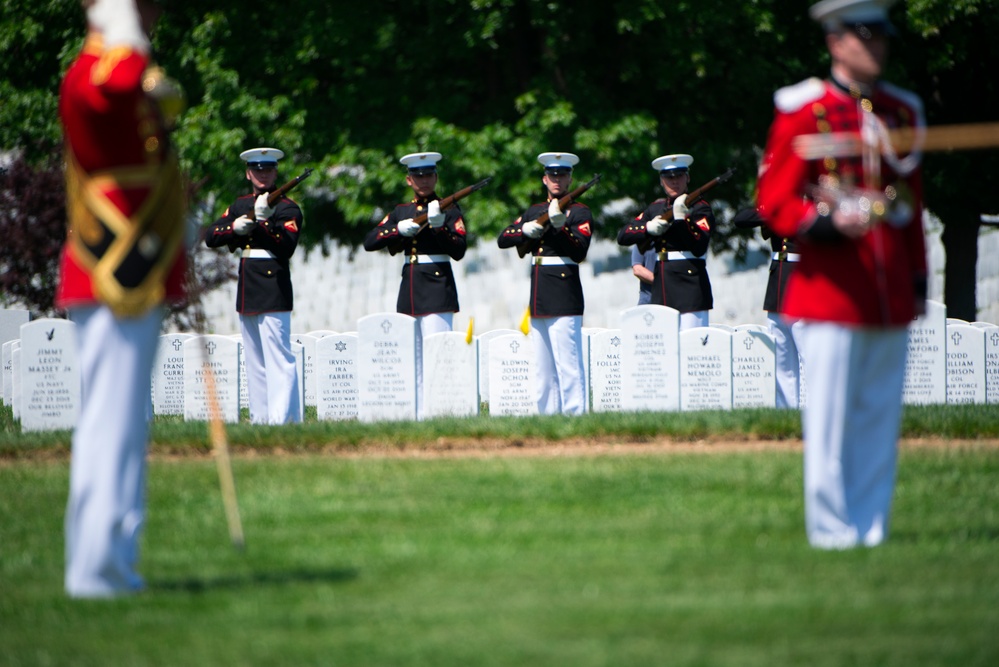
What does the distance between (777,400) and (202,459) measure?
20.2 feet

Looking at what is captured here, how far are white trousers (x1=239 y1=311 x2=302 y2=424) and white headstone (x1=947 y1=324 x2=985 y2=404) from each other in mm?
6432

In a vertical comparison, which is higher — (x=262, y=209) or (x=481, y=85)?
(x=481, y=85)

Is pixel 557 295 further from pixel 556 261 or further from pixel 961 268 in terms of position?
pixel 961 268

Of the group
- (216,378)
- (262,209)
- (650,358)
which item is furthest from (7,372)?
(650,358)

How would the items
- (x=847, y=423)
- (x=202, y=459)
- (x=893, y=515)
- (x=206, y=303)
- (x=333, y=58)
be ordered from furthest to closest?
1. (x=206, y=303)
2. (x=333, y=58)
3. (x=202, y=459)
4. (x=893, y=515)
5. (x=847, y=423)

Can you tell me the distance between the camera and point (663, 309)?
13117 millimetres

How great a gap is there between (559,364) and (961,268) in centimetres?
1004

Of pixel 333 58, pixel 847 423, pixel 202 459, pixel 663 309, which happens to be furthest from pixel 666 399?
pixel 333 58

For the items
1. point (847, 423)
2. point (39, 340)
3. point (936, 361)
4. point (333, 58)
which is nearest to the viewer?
point (847, 423)

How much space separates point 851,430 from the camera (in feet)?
21.3

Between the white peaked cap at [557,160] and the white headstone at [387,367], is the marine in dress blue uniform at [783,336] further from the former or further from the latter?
the white headstone at [387,367]

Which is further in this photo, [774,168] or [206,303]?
[206,303]

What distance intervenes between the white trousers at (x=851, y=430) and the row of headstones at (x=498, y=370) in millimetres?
6627

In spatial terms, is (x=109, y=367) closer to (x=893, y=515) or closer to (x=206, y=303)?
(x=893, y=515)
